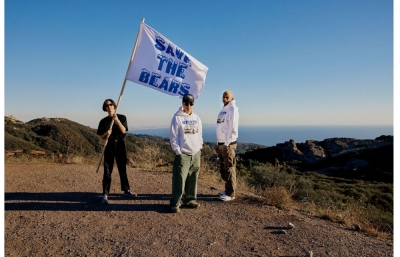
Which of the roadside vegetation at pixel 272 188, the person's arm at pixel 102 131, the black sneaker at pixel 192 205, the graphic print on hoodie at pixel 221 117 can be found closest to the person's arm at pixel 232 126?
the graphic print on hoodie at pixel 221 117

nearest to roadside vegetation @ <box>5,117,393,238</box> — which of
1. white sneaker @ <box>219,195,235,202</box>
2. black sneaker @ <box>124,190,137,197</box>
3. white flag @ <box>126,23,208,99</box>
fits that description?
white sneaker @ <box>219,195,235,202</box>

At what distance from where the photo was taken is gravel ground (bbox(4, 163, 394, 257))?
373 centimetres

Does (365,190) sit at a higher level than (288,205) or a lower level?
lower

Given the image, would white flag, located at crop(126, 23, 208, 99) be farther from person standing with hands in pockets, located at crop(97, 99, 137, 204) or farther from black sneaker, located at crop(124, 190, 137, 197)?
black sneaker, located at crop(124, 190, 137, 197)

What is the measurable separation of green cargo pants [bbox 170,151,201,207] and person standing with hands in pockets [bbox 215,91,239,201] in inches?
27.7

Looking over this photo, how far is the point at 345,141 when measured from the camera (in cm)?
7244

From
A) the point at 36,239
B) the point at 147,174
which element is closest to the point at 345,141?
the point at 147,174

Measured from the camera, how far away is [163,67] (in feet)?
20.4

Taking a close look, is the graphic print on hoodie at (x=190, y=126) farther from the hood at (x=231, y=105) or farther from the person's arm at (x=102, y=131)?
the person's arm at (x=102, y=131)

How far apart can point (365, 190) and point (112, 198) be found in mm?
24957

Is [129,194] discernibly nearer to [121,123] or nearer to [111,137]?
[111,137]

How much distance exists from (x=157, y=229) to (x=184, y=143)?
1.46 metres

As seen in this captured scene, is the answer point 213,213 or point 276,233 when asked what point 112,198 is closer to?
point 213,213

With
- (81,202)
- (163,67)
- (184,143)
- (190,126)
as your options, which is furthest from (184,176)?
(163,67)
